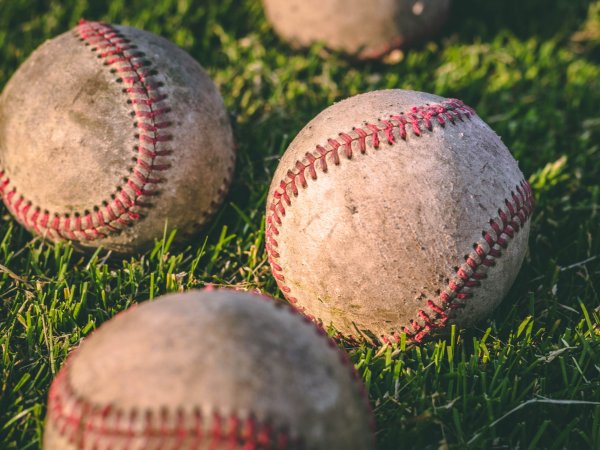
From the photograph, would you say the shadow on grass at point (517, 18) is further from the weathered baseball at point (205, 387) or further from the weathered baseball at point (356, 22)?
the weathered baseball at point (205, 387)

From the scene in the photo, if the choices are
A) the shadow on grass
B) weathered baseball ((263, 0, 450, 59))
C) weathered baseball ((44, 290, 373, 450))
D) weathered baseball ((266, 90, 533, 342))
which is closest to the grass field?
the shadow on grass

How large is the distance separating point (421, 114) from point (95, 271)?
5.94ft

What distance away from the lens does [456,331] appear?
309 cm

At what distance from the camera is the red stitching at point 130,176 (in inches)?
125

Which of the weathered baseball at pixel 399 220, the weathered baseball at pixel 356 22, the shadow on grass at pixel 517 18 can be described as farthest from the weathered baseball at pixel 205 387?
the shadow on grass at pixel 517 18

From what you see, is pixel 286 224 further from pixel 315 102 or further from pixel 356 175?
pixel 315 102

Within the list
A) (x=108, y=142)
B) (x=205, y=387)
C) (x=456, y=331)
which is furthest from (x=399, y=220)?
(x=108, y=142)

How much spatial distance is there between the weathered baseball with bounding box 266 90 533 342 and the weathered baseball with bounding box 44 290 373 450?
617 millimetres

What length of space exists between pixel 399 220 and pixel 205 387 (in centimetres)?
116

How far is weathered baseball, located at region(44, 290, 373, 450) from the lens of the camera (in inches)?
78.7

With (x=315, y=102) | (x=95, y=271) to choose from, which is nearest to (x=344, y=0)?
(x=315, y=102)

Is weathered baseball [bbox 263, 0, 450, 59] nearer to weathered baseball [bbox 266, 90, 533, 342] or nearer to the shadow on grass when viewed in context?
the shadow on grass

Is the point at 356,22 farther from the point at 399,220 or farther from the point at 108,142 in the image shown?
the point at 399,220

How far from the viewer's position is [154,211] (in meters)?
3.28
